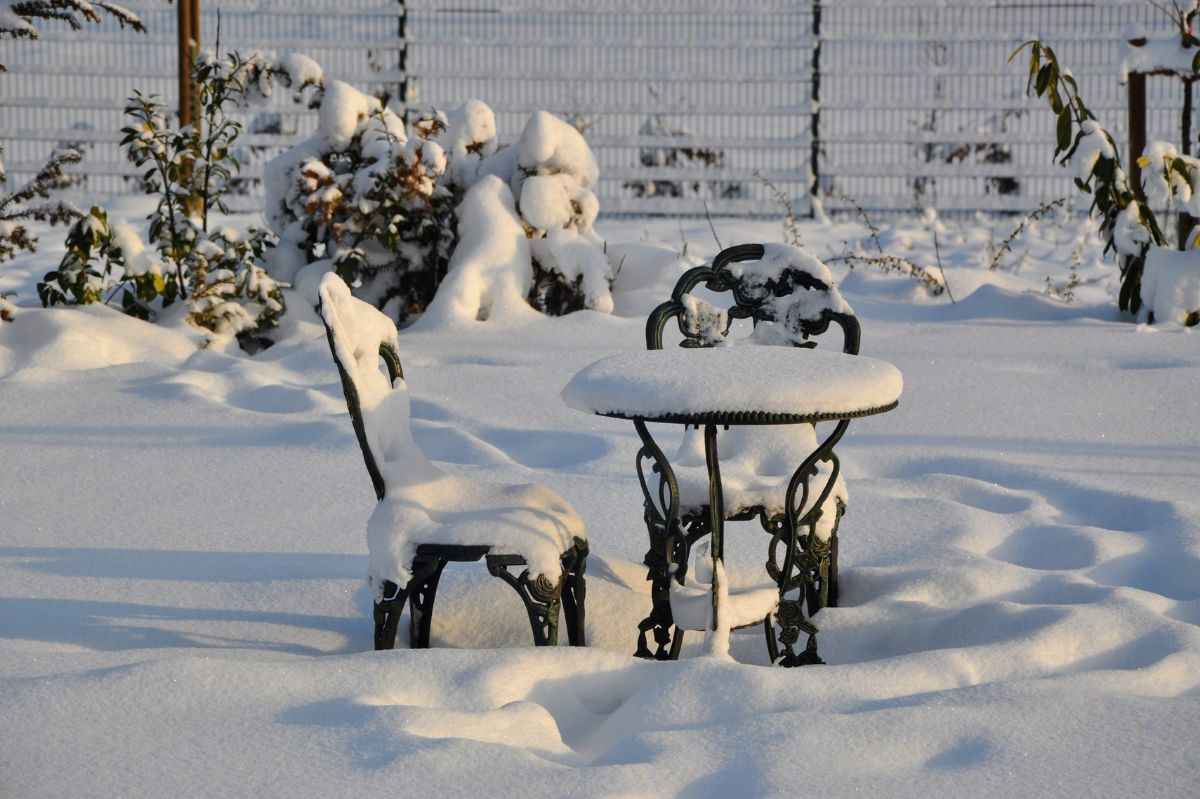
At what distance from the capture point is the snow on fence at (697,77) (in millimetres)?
10672

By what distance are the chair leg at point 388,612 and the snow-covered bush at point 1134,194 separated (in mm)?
3990

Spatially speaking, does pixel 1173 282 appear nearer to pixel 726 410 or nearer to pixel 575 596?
pixel 575 596

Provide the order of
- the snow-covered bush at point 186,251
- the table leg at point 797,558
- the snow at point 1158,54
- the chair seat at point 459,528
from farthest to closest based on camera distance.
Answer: the snow at point 1158,54 < the snow-covered bush at point 186,251 < the table leg at point 797,558 < the chair seat at point 459,528

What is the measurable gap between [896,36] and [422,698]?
31.5 feet

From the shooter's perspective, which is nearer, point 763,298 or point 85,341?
point 763,298

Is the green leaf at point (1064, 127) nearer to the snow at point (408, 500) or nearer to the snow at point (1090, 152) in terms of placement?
the snow at point (1090, 152)

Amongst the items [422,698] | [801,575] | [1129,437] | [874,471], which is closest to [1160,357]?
[1129,437]

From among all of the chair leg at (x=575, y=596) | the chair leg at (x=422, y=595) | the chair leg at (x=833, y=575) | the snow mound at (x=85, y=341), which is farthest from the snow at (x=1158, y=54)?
the chair leg at (x=422, y=595)

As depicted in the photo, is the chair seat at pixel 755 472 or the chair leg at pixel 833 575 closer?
the chair seat at pixel 755 472

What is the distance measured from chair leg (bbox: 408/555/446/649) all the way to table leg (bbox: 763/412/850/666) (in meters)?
0.68

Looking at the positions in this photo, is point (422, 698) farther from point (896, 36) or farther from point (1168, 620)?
point (896, 36)

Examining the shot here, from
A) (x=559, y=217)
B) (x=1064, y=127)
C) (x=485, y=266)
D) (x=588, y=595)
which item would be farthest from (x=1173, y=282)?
(x=588, y=595)

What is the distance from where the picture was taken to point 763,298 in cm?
310

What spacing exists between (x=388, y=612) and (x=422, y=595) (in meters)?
0.09
